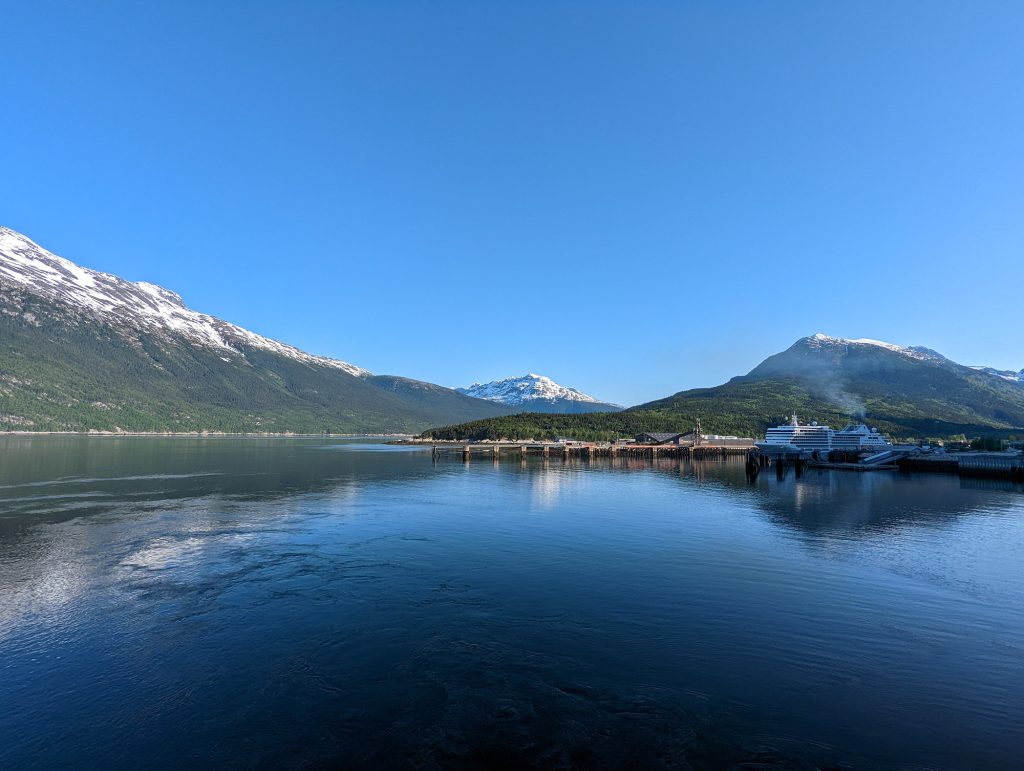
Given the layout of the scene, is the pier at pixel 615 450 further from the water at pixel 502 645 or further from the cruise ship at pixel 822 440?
the water at pixel 502 645

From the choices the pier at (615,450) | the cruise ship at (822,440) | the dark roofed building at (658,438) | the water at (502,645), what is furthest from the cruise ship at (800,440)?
the water at (502,645)

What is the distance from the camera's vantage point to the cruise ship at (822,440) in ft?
Answer: 490

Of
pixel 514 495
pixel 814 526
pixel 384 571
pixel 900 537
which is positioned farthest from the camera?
pixel 514 495

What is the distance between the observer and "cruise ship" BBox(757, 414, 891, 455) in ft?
490

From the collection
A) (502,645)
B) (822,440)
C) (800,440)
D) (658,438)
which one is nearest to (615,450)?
(658,438)

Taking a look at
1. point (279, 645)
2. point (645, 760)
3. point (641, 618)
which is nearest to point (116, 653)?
point (279, 645)

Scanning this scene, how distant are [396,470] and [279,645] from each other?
3043 inches

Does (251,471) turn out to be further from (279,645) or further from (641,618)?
(641,618)

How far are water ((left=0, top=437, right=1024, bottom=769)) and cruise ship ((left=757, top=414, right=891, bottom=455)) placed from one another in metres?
120

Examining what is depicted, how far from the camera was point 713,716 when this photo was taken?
1401 cm

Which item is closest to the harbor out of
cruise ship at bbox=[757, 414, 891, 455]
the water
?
cruise ship at bbox=[757, 414, 891, 455]

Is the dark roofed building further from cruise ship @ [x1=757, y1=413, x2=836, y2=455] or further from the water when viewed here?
the water

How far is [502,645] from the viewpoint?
721 inches

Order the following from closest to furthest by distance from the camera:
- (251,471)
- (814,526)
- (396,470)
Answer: (814,526)
(251,471)
(396,470)
